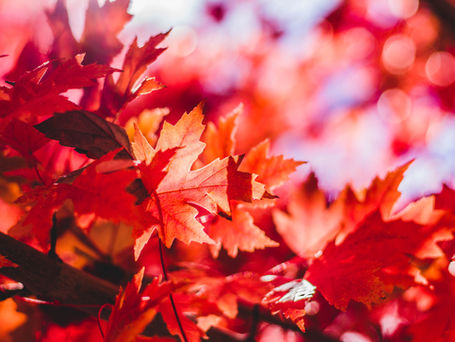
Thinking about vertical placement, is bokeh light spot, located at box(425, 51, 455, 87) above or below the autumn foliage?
below

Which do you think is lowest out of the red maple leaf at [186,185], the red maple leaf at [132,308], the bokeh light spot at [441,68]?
the bokeh light spot at [441,68]

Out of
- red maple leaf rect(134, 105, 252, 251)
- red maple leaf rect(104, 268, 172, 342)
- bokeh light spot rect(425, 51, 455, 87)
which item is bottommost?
bokeh light spot rect(425, 51, 455, 87)

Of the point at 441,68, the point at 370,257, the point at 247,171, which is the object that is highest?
the point at 247,171

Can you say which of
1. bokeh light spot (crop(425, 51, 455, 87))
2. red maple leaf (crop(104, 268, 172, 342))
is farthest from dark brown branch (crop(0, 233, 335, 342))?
bokeh light spot (crop(425, 51, 455, 87))

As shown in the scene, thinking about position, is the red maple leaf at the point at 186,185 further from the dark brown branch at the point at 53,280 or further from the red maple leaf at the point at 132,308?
the dark brown branch at the point at 53,280

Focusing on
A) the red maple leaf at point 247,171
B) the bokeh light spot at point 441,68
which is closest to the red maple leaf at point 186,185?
the red maple leaf at point 247,171

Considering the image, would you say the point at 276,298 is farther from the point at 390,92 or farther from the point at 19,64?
the point at 390,92

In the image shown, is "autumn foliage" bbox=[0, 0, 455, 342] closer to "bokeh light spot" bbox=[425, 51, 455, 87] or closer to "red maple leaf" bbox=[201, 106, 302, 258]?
"red maple leaf" bbox=[201, 106, 302, 258]

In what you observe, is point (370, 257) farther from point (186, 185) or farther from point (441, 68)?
point (441, 68)

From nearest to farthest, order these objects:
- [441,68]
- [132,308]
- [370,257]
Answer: [132,308]
[370,257]
[441,68]

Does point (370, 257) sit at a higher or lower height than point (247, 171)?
lower

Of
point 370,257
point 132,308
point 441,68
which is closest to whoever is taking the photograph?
point 132,308

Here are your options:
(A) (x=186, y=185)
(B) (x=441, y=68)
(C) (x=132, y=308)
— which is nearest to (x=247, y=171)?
(A) (x=186, y=185)

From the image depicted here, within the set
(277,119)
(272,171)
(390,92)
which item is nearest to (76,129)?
(272,171)
